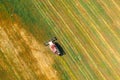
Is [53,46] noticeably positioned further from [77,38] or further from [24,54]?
[24,54]

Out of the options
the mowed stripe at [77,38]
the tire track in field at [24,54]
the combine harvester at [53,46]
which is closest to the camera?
Result: the tire track in field at [24,54]

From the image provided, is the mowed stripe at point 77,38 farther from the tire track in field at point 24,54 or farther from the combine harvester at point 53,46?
the tire track in field at point 24,54

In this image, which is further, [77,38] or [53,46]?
[77,38]

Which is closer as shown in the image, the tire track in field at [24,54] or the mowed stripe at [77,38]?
the tire track in field at [24,54]

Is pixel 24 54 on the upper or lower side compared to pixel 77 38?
upper

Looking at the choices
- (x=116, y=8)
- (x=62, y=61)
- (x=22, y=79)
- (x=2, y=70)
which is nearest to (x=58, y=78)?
(x=62, y=61)

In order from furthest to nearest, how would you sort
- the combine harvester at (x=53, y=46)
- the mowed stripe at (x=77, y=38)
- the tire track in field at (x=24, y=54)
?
the mowed stripe at (x=77, y=38) → the combine harvester at (x=53, y=46) → the tire track in field at (x=24, y=54)

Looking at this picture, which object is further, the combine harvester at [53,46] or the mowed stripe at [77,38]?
the mowed stripe at [77,38]

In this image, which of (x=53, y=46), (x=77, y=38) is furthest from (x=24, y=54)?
(x=77, y=38)

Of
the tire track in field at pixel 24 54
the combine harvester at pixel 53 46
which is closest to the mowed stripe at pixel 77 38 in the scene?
the combine harvester at pixel 53 46

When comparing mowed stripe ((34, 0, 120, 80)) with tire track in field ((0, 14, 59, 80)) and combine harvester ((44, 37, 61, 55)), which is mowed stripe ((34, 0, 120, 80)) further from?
tire track in field ((0, 14, 59, 80))

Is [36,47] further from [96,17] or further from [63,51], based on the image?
[96,17]
